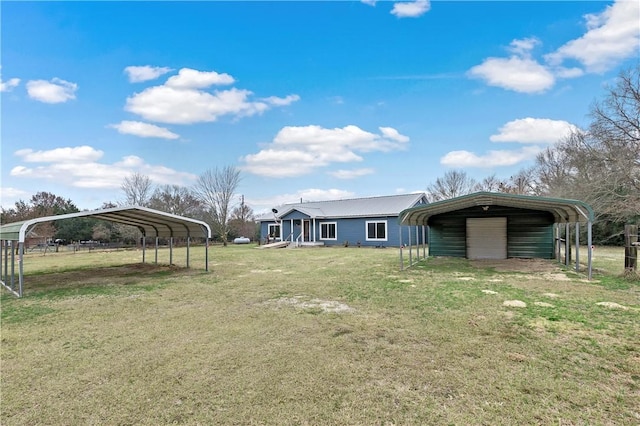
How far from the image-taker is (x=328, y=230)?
22.6m

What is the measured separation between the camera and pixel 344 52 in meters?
13.4

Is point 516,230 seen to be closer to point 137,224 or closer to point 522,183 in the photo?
point 137,224

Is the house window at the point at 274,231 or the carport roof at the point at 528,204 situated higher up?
the carport roof at the point at 528,204

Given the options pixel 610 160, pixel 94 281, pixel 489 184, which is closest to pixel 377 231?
pixel 610 160

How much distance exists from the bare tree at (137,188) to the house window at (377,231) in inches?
810

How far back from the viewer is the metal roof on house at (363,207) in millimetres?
20547

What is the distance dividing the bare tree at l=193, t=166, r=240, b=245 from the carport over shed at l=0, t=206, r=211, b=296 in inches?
549

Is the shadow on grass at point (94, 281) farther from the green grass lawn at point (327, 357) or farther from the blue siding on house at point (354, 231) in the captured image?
the blue siding on house at point (354, 231)

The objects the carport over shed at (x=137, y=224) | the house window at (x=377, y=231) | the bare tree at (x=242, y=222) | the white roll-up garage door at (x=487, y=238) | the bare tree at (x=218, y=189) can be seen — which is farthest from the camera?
the bare tree at (x=242, y=222)

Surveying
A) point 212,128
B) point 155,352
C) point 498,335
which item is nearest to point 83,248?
point 212,128

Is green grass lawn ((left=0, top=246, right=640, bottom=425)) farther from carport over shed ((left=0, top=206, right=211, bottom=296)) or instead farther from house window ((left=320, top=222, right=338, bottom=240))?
house window ((left=320, top=222, right=338, bottom=240))

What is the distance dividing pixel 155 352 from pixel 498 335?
4041 millimetres

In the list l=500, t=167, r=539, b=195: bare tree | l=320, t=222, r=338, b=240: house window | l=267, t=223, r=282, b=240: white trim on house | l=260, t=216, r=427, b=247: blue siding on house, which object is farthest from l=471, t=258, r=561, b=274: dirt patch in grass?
l=500, t=167, r=539, b=195: bare tree

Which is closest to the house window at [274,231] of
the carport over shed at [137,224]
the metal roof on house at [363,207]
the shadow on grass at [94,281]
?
the metal roof on house at [363,207]
